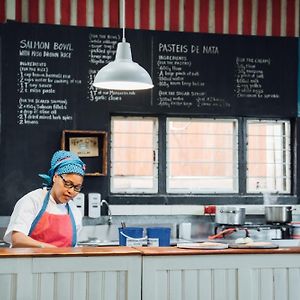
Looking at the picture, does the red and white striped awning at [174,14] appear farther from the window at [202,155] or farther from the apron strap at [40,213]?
the apron strap at [40,213]

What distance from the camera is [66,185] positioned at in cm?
399

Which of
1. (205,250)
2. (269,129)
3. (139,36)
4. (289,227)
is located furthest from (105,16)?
(205,250)

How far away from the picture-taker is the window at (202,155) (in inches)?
259

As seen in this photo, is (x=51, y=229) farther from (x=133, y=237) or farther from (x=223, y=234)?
(x=223, y=234)

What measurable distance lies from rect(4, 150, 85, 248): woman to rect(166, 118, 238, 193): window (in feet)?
8.22

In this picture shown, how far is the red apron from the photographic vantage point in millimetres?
4016

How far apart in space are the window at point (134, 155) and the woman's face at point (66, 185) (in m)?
2.41

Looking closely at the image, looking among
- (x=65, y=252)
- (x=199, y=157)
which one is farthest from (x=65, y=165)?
(x=199, y=157)

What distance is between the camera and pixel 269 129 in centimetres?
677

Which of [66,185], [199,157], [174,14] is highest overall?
[174,14]

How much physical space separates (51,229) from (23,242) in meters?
0.31

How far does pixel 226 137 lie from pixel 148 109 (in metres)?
0.85

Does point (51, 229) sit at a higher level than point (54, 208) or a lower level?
lower

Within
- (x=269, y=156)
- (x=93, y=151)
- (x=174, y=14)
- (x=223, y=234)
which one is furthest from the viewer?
(x=269, y=156)
